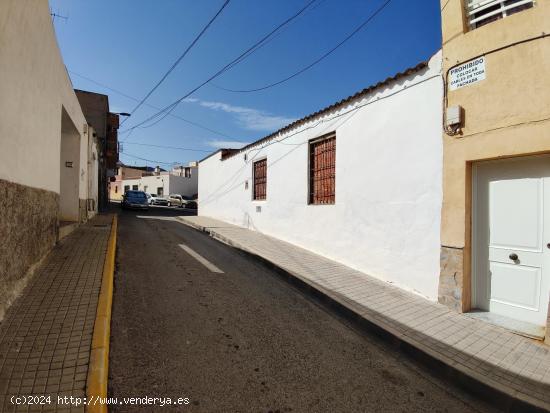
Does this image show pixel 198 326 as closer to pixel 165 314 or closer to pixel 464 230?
pixel 165 314

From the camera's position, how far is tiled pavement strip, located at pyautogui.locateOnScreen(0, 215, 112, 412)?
8.38 feet

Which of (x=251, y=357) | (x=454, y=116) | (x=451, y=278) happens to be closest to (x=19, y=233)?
(x=251, y=357)

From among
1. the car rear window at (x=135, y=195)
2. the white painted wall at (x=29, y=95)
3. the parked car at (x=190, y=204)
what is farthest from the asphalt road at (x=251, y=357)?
the parked car at (x=190, y=204)

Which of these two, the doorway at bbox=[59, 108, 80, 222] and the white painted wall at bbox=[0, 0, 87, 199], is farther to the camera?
the doorway at bbox=[59, 108, 80, 222]

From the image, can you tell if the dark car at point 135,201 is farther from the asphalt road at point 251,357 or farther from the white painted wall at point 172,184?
the asphalt road at point 251,357

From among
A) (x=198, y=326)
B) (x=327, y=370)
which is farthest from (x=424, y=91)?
(x=198, y=326)

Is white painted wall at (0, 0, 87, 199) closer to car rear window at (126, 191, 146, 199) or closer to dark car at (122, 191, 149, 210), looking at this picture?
dark car at (122, 191, 149, 210)

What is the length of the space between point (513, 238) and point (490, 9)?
11.2ft

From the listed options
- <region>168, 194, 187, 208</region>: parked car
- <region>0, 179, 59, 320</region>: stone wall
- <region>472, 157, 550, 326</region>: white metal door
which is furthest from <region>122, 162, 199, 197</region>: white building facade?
<region>472, 157, 550, 326</region>: white metal door

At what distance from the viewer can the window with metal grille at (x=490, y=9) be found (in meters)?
4.47

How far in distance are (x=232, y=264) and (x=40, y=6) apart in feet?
18.2

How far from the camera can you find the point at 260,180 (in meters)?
12.4

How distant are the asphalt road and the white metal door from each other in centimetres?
194

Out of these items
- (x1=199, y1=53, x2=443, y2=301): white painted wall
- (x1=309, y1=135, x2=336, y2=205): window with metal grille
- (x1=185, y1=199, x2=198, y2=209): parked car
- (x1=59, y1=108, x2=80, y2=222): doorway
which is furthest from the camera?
(x1=185, y1=199, x2=198, y2=209): parked car
